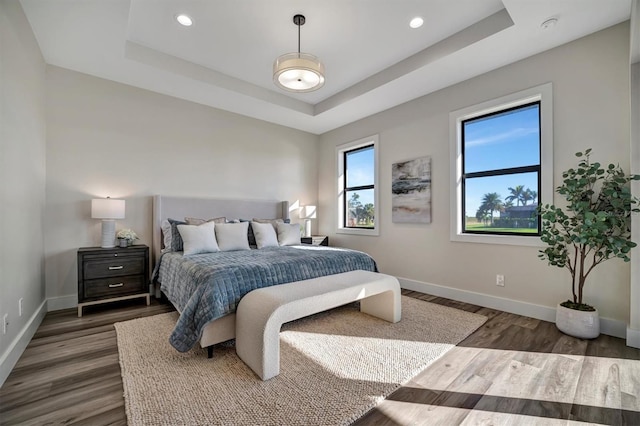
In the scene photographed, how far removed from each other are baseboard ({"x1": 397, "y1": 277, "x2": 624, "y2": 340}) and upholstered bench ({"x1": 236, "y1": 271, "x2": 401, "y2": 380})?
1.28m

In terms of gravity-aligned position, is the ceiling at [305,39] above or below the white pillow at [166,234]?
above

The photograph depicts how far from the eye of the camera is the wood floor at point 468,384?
1545 millimetres

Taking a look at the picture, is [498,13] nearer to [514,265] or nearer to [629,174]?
[629,174]

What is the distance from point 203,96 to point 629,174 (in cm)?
479

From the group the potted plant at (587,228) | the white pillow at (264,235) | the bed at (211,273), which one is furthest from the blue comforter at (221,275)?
the potted plant at (587,228)

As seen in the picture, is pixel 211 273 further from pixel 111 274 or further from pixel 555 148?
pixel 555 148

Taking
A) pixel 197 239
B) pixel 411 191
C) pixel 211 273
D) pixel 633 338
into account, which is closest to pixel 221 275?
pixel 211 273

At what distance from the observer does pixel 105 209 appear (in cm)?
319

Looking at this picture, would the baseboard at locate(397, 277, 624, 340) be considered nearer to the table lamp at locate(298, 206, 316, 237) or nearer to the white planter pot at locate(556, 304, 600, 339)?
the white planter pot at locate(556, 304, 600, 339)

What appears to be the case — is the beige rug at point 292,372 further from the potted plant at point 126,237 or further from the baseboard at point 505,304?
the potted plant at point 126,237

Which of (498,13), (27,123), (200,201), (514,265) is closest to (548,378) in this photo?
(514,265)

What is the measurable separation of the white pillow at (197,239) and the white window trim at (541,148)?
303 centimetres

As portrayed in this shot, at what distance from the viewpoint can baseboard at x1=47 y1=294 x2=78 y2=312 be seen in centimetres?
313

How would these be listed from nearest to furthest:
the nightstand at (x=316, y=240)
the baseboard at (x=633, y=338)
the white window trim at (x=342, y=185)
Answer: the baseboard at (x=633, y=338) → the white window trim at (x=342, y=185) → the nightstand at (x=316, y=240)
